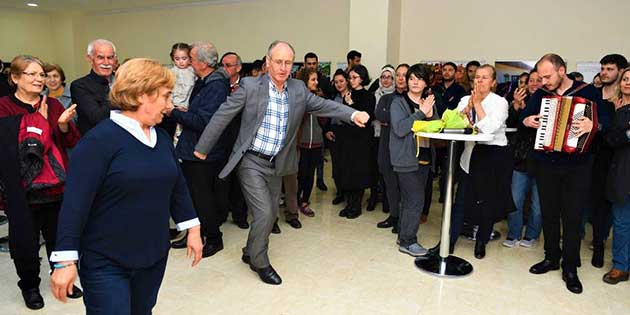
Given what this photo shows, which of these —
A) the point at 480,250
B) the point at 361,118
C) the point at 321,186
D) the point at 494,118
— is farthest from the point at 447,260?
the point at 321,186

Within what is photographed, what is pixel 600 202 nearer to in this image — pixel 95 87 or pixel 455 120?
pixel 455 120

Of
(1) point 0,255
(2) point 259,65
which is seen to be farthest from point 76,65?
(1) point 0,255

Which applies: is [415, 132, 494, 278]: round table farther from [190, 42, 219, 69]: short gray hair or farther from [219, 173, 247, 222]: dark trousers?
[190, 42, 219, 69]: short gray hair

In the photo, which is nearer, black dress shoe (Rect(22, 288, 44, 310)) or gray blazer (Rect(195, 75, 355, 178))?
black dress shoe (Rect(22, 288, 44, 310))

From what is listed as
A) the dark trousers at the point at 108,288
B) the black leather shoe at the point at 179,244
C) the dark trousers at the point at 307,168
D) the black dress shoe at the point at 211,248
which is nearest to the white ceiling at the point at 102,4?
the dark trousers at the point at 307,168

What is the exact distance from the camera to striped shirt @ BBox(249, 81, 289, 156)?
2996 millimetres

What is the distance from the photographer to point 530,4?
663 cm

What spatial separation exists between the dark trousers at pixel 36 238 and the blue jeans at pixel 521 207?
347 centimetres

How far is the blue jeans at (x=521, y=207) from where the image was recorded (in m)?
3.77

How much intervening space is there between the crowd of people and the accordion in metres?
0.09

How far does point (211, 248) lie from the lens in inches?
142

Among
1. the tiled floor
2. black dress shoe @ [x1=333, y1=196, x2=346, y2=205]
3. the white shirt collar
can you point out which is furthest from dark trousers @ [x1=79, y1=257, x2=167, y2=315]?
black dress shoe @ [x1=333, y1=196, x2=346, y2=205]

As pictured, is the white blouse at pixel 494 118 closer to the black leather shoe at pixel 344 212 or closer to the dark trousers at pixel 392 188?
the dark trousers at pixel 392 188

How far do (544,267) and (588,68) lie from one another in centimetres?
432
